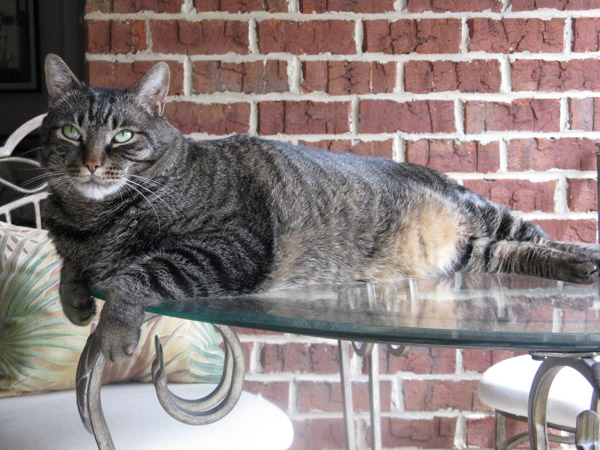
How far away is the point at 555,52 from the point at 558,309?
1.09m

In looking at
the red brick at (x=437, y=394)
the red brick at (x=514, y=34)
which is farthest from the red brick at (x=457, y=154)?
the red brick at (x=437, y=394)

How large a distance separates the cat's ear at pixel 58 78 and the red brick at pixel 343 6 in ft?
2.37

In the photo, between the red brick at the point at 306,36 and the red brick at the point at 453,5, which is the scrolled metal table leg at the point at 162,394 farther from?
the red brick at the point at 453,5

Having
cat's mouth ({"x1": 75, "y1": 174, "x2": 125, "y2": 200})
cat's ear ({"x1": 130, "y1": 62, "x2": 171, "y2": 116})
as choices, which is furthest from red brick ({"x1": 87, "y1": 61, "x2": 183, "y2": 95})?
cat's mouth ({"x1": 75, "y1": 174, "x2": 125, "y2": 200})

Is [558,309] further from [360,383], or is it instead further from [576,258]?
[360,383]

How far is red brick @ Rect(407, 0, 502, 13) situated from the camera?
1.53 metres

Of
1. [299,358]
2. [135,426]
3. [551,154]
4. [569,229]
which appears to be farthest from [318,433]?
[551,154]

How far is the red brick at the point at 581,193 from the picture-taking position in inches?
62.1

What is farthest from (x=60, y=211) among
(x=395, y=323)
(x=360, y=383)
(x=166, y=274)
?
(x=360, y=383)

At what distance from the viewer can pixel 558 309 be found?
665 mm

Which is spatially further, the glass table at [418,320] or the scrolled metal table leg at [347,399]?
the scrolled metal table leg at [347,399]

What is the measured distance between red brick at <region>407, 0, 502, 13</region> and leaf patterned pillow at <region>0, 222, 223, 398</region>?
37.2 inches

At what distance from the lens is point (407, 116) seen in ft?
5.08

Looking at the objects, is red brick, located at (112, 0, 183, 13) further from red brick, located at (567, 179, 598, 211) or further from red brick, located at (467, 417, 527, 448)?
red brick, located at (467, 417, 527, 448)
